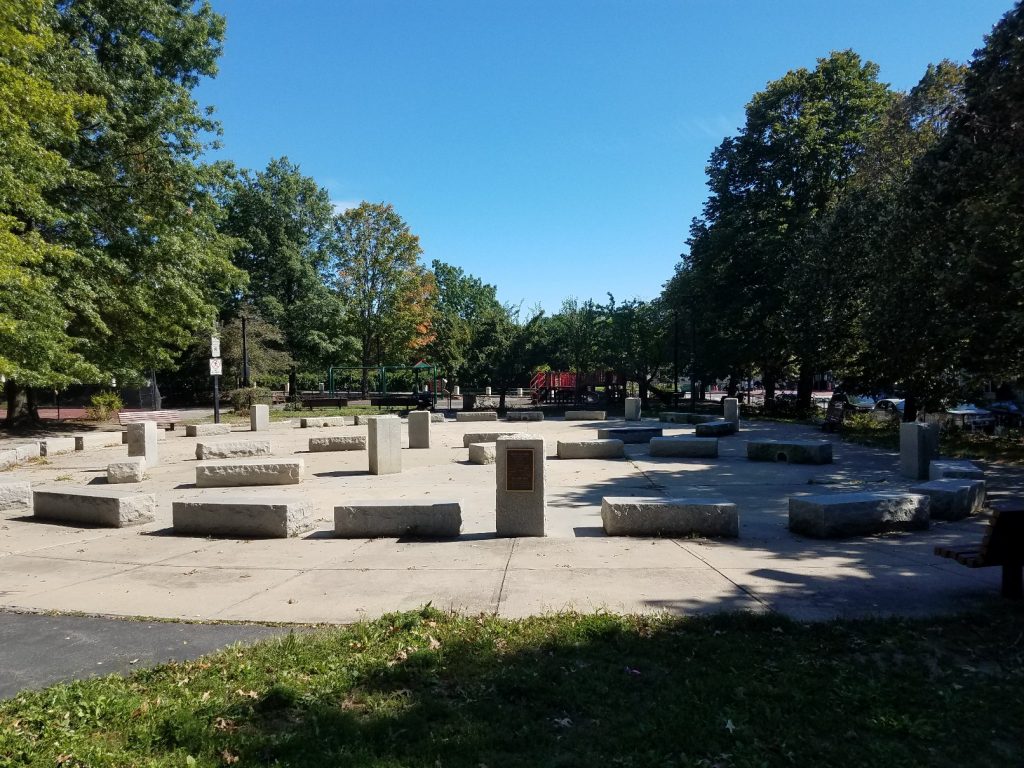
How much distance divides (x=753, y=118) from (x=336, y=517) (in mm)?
30600

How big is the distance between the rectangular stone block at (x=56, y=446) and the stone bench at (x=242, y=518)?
1139 centimetres

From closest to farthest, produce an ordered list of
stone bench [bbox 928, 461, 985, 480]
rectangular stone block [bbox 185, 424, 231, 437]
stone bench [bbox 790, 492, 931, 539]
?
stone bench [bbox 790, 492, 931, 539]
stone bench [bbox 928, 461, 985, 480]
rectangular stone block [bbox 185, 424, 231, 437]

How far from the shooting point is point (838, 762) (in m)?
2.79

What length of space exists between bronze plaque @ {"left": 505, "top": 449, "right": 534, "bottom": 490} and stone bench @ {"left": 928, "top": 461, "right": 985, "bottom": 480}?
6.99 metres

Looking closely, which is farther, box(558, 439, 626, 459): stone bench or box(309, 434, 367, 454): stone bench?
box(309, 434, 367, 454): stone bench

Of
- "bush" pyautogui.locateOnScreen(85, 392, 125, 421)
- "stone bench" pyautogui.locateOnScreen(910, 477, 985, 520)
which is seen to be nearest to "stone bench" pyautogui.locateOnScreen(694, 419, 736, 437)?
"stone bench" pyautogui.locateOnScreen(910, 477, 985, 520)

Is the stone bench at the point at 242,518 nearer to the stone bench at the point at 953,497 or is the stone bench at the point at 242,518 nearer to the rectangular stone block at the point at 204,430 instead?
the stone bench at the point at 953,497

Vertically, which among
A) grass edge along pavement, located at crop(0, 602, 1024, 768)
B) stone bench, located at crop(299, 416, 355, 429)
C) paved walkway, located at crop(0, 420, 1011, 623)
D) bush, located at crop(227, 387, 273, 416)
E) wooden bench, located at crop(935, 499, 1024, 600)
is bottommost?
paved walkway, located at crop(0, 420, 1011, 623)

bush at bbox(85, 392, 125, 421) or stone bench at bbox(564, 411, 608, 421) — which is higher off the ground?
bush at bbox(85, 392, 125, 421)

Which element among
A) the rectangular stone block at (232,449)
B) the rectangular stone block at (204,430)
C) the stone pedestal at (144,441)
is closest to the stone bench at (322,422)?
the rectangular stone block at (204,430)

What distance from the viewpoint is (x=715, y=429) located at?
62.3 feet

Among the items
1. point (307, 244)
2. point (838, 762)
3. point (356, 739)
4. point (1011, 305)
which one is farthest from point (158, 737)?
point (307, 244)

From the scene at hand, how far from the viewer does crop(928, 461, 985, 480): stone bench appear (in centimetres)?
950

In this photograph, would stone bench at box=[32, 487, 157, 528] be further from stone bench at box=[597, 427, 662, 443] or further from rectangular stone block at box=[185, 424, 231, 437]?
rectangular stone block at box=[185, 424, 231, 437]
